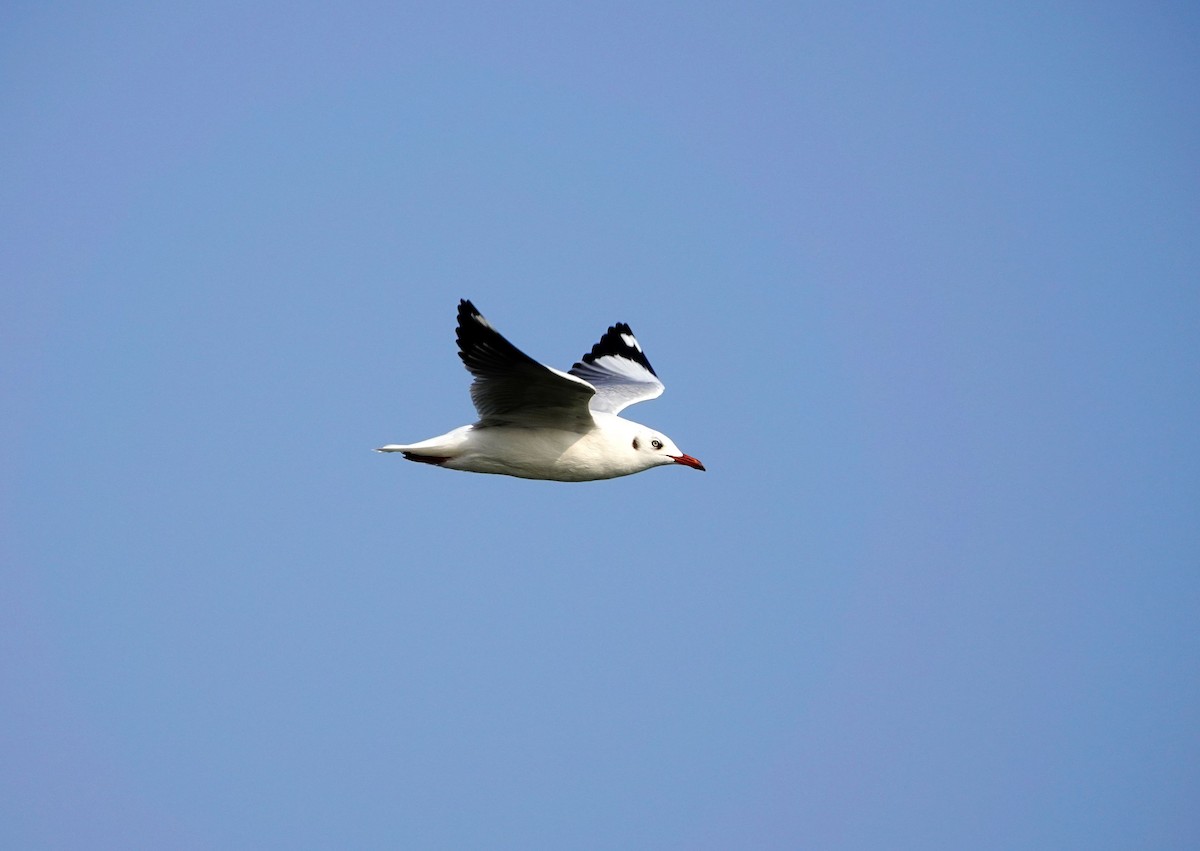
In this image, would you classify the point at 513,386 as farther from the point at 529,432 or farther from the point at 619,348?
the point at 619,348

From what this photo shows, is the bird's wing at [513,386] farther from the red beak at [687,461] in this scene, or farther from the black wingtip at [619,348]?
the black wingtip at [619,348]

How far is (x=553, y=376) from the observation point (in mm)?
11422

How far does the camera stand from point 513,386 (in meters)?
11.8

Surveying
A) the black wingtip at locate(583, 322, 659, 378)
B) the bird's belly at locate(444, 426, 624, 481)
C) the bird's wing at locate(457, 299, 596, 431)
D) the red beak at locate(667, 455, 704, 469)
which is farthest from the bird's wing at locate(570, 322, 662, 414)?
the bird's wing at locate(457, 299, 596, 431)

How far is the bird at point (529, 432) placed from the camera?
11.5 m

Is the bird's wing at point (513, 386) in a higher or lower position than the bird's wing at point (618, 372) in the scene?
lower

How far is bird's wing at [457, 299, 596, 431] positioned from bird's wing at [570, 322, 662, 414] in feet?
8.71

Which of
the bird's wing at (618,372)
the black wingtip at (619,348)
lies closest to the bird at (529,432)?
the bird's wing at (618,372)

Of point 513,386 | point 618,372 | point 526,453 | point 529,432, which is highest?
point 618,372

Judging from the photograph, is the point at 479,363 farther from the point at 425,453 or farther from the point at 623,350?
the point at 623,350

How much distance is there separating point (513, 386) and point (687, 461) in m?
2.17

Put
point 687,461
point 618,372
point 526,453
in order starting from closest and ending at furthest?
point 526,453, point 687,461, point 618,372

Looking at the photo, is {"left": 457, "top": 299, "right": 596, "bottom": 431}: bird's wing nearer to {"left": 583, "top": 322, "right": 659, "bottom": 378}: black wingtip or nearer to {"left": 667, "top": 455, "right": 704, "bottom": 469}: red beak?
{"left": 667, "top": 455, "right": 704, "bottom": 469}: red beak

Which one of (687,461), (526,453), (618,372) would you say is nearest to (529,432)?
(526,453)
